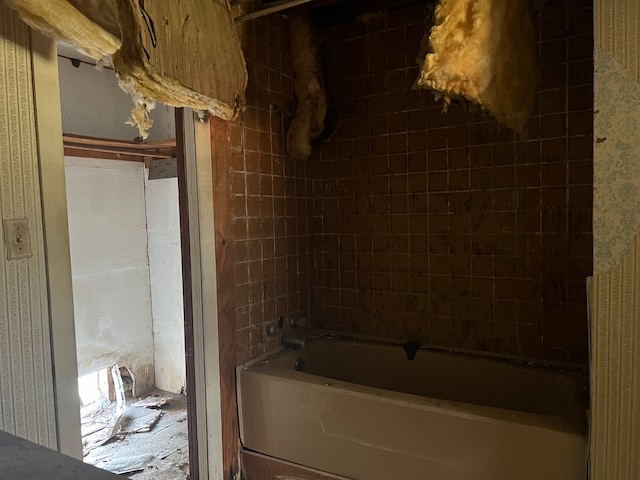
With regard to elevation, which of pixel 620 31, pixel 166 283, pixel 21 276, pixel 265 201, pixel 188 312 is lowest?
pixel 166 283

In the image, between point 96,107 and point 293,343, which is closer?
point 293,343

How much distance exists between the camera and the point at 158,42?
1315mm

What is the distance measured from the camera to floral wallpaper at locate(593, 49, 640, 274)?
3.70ft

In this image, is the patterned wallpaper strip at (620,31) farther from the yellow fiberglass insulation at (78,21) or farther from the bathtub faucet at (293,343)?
the bathtub faucet at (293,343)

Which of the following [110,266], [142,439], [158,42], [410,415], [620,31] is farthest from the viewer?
[110,266]

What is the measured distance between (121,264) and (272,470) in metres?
2.24

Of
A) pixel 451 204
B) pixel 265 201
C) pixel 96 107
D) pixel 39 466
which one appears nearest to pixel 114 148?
pixel 96 107

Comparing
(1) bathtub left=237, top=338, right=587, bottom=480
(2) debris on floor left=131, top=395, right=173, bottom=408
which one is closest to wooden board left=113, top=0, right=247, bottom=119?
(1) bathtub left=237, top=338, right=587, bottom=480

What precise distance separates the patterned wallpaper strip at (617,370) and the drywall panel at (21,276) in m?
1.50

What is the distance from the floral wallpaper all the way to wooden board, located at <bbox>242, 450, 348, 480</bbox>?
49.2 inches

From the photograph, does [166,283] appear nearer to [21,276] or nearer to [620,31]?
[21,276]

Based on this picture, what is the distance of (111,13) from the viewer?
1228 millimetres

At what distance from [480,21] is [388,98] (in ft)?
3.25

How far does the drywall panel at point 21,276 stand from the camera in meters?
1.16
